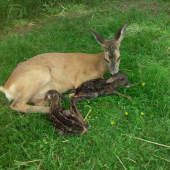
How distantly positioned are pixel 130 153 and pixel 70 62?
242 cm

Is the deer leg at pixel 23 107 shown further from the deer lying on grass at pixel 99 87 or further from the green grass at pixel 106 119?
the deer lying on grass at pixel 99 87

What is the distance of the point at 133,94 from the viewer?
4.00 meters

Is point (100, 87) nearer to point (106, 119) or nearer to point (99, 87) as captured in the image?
point (99, 87)

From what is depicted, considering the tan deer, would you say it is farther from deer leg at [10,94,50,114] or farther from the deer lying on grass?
the deer lying on grass

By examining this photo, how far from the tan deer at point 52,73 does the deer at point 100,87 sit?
214 millimetres

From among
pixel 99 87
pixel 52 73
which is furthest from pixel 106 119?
pixel 52 73

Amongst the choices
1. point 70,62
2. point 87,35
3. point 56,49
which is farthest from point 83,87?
point 87,35

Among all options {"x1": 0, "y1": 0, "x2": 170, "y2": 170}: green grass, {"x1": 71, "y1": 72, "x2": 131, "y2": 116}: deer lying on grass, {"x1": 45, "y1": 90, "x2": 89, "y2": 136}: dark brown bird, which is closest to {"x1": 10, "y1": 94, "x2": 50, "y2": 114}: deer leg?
{"x1": 0, "y1": 0, "x2": 170, "y2": 170}: green grass

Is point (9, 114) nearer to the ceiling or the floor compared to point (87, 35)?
nearer to the floor

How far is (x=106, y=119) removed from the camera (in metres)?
3.46

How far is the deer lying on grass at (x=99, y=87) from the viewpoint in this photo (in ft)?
12.7

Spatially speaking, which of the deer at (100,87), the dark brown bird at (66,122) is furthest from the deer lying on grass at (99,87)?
the dark brown bird at (66,122)

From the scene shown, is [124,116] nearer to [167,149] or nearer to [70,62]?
[167,149]

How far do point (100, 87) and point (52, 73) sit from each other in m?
1.09
